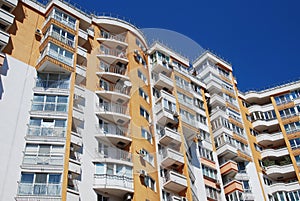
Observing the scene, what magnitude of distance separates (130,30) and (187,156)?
10.8 meters

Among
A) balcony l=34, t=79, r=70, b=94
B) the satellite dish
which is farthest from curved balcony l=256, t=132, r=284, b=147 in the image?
balcony l=34, t=79, r=70, b=94

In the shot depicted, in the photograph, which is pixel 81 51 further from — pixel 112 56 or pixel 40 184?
pixel 40 184

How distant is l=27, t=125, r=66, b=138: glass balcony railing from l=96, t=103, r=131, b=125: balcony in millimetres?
3577

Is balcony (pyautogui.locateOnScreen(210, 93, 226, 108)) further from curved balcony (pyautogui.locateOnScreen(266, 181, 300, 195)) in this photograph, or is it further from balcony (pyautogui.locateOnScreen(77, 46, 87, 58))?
balcony (pyautogui.locateOnScreen(77, 46, 87, 58))

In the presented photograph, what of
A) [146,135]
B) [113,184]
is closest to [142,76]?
[146,135]

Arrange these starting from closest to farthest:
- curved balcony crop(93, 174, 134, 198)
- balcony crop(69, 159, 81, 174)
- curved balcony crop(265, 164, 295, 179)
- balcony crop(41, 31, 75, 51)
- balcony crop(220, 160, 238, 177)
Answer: balcony crop(69, 159, 81, 174) < curved balcony crop(93, 174, 134, 198) < balcony crop(41, 31, 75, 51) < balcony crop(220, 160, 238, 177) < curved balcony crop(265, 164, 295, 179)

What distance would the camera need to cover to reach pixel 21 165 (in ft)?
60.7

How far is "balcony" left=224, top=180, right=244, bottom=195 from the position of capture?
90.2 ft

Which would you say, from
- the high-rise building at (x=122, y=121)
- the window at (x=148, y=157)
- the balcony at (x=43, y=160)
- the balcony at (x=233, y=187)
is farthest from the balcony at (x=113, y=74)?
the balcony at (x=233, y=187)

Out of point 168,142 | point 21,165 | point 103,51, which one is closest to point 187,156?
point 168,142

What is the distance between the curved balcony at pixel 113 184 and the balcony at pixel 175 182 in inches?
117

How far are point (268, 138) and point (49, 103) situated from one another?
19947 millimetres

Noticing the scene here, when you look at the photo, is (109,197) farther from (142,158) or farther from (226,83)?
(226,83)

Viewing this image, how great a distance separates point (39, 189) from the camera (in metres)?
18.1
